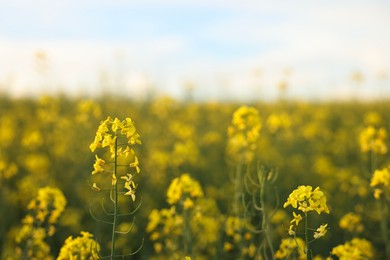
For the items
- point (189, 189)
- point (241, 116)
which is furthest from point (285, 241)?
point (241, 116)

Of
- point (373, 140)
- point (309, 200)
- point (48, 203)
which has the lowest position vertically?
point (48, 203)

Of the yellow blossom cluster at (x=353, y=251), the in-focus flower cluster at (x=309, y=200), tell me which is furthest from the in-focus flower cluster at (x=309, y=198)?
the yellow blossom cluster at (x=353, y=251)

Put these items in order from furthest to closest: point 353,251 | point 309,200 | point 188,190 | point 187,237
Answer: point 188,190 < point 187,237 < point 353,251 < point 309,200

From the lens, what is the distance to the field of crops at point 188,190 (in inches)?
124

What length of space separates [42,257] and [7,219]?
103 inches

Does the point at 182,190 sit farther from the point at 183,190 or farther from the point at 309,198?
the point at 309,198

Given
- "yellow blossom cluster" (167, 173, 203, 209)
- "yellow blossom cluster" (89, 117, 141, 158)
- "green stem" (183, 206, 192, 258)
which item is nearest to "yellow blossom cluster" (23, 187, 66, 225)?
"yellow blossom cluster" (167, 173, 203, 209)

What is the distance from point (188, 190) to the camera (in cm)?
375

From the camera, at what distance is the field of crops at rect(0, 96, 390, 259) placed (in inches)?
124

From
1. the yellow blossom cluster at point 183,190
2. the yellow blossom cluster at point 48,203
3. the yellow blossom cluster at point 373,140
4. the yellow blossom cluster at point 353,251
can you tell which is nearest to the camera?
the yellow blossom cluster at point 353,251

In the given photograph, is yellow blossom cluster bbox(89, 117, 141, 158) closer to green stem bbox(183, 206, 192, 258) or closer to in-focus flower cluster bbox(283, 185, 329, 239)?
in-focus flower cluster bbox(283, 185, 329, 239)

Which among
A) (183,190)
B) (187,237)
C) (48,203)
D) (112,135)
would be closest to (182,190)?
(183,190)

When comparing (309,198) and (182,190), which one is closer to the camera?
(309,198)

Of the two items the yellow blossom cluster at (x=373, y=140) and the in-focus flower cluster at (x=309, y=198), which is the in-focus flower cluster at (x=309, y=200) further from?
the yellow blossom cluster at (x=373, y=140)
